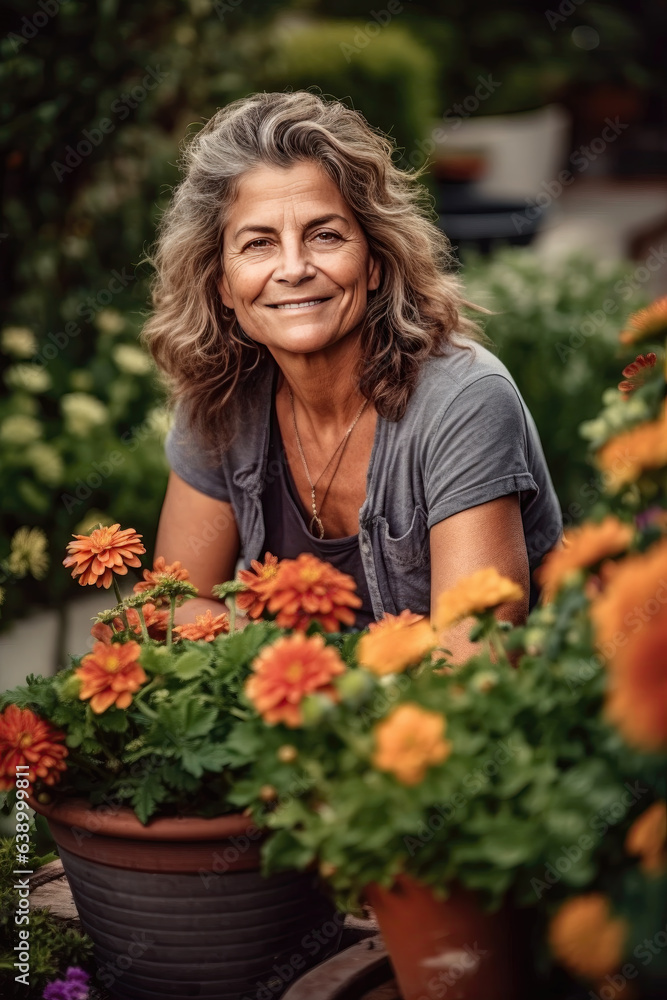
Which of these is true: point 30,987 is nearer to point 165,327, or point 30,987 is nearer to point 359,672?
point 359,672

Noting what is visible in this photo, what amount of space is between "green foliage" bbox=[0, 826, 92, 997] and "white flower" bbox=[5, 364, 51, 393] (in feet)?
8.09

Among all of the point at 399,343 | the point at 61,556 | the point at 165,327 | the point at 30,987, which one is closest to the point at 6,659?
the point at 61,556

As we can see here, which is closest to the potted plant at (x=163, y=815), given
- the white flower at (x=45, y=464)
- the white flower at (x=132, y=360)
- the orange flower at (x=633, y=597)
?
the orange flower at (x=633, y=597)

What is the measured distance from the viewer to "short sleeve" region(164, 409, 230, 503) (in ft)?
7.32

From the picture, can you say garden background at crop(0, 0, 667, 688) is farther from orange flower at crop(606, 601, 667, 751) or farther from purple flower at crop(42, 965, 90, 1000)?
orange flower at crop(606, 601, 667, 751)

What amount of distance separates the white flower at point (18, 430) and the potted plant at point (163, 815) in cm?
226

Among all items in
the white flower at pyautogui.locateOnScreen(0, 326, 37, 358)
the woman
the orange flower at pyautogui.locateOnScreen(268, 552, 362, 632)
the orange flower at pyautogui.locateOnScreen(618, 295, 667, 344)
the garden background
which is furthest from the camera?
the white flower at pyautogui.locateOnScreen(0, 326, 37, 358)

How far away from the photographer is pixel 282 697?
3.23ft

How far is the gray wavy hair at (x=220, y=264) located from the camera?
1996mm

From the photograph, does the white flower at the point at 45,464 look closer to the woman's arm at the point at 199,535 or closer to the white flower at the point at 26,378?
the white flower at the point at 26,378

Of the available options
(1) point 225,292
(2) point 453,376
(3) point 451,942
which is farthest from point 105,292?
(3) point 451,942

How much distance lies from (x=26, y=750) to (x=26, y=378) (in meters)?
2.62

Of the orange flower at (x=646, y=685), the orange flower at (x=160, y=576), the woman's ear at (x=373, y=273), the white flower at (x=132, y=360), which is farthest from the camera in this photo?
the white flower at (x=132, y=360)

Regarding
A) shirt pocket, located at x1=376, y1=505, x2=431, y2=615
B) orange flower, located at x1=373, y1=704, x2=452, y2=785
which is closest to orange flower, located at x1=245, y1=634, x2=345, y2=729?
orange flower, located at x1=373, y1=704, x2=452, y2=785
